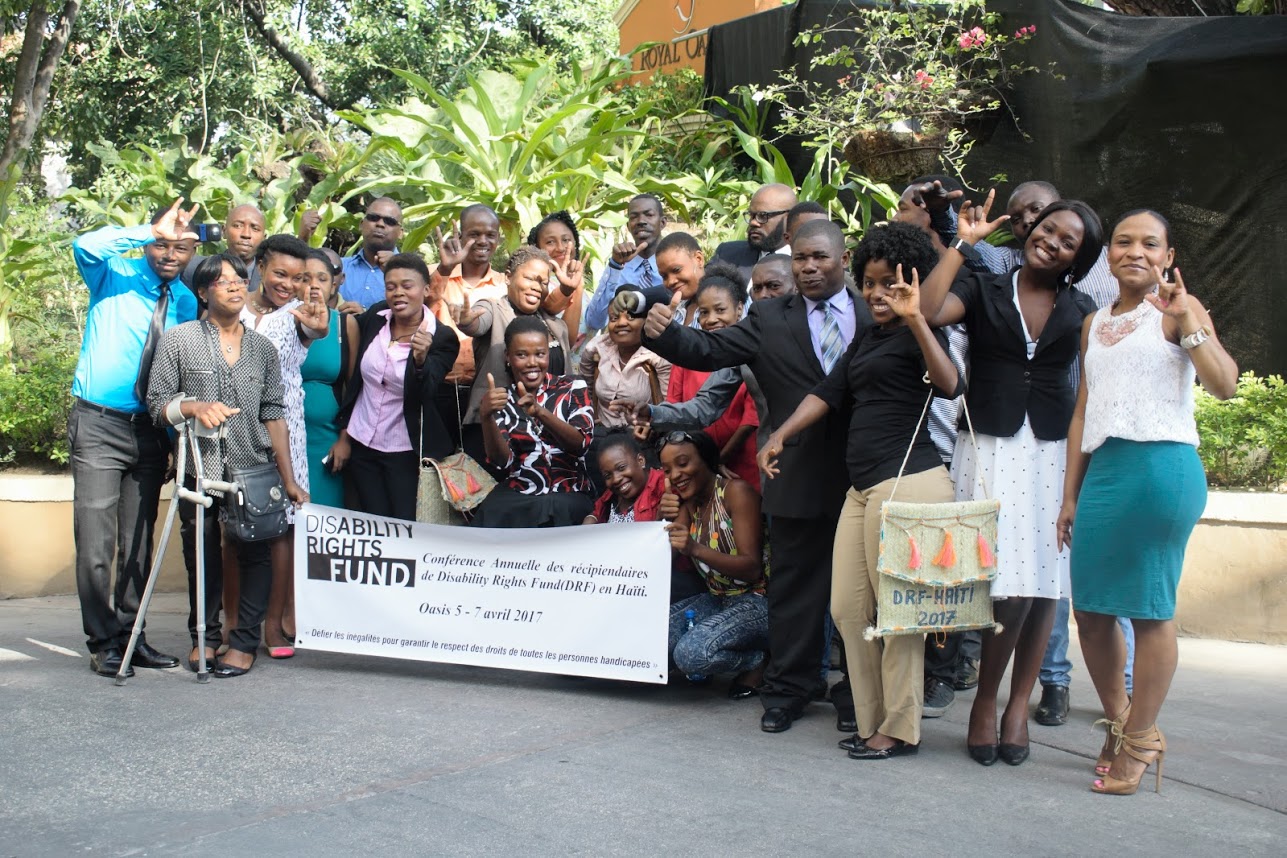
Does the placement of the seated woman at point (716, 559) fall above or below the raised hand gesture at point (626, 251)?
below

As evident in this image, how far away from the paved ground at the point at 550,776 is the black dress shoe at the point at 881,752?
0.15 ft

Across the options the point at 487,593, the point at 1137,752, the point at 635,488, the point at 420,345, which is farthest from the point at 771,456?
the point at 420,345

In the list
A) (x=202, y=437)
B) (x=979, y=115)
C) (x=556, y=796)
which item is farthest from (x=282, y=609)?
(x=979, y=115)

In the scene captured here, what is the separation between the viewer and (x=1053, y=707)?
5082mm

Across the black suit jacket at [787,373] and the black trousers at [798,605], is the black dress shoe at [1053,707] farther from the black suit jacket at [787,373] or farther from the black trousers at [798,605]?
the black suit jacket at [787,373]

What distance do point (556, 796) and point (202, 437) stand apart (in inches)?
99.1

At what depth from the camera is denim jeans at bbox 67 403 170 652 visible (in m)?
5.72

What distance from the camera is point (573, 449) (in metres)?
5.92

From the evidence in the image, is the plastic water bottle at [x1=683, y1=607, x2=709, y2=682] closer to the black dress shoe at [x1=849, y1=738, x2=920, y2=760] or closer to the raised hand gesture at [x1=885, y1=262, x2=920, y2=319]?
the black dress shoe at [x1=849, y1=738, x2=920, y2=760]

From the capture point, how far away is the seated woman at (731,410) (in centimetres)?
547

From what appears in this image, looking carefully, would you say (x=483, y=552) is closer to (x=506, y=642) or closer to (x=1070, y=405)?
(x=506, y=642)

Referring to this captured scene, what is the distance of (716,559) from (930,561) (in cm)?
115

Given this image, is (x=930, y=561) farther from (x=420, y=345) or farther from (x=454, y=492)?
(x=420, y=345)

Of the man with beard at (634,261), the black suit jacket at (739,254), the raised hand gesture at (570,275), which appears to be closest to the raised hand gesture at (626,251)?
→ the man with beard at (634,261)
